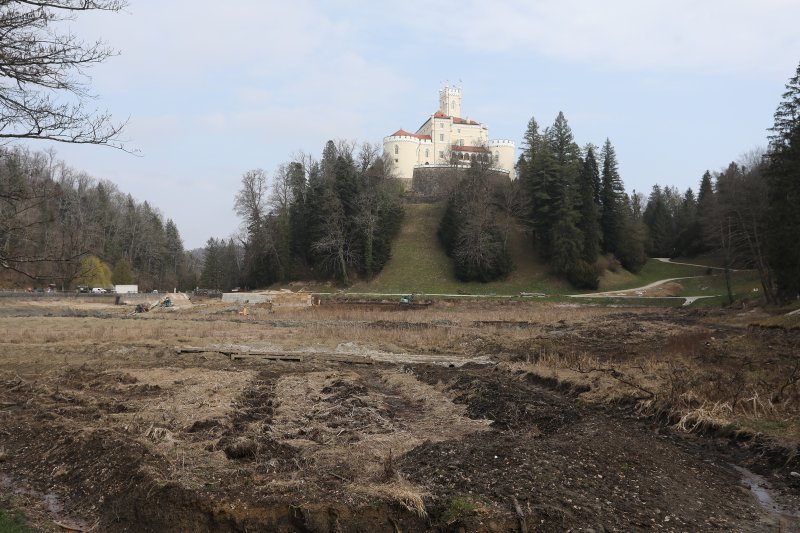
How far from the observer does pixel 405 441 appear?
9.70m

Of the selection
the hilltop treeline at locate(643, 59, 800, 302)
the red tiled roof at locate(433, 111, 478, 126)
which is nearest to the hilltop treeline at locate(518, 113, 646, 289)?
the hilltop treeline at locate(643, 59, 800, 302)

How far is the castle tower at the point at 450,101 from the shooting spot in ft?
357

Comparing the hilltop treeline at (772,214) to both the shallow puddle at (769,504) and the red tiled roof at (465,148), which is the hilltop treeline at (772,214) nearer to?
the shallow puddle at (769,504)

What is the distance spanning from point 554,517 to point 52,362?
18.1 metres

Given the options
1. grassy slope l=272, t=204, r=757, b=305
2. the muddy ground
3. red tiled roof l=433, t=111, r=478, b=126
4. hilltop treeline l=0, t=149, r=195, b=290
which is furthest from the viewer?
red tiled roof l=433, t=111, r=478, b=126

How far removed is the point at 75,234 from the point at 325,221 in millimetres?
62857

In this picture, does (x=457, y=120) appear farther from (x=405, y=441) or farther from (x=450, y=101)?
(x=405, y=441)

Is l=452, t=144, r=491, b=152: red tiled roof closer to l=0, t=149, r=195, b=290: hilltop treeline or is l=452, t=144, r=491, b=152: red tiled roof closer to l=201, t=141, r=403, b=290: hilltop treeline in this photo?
l=201, t=141, r=403, b=290: hilltop treeline

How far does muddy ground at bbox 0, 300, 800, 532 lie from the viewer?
668 cm

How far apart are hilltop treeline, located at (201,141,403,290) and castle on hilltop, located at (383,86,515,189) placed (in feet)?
50.0

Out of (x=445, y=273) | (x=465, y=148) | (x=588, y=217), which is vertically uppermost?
(x=465, y=148)

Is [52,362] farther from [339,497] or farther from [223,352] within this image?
[339,497]

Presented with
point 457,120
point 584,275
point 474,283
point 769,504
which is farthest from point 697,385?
point 457,120

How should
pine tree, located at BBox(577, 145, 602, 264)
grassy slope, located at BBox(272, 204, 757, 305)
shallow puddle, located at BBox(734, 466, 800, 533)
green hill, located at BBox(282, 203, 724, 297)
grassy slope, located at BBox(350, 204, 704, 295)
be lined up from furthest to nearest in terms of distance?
pine tree, located at BBox(577, 145, 602, 264)
grassy slope, located at BBox(350, 204, 704, 295)
green hill, located at BBox(282, 203, 724, 297)
grassy slope, located at BBox(272, 204, 757, 305)
shallow puddle, located at BBox(734, 466, 800, 533)
